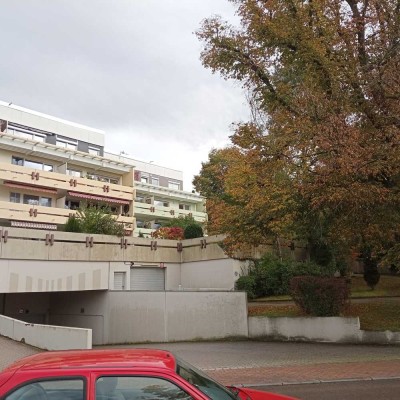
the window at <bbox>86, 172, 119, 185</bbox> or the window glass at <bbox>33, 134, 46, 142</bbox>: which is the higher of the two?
the window glass at <bbox>33, 134, 46, 142</bbox>

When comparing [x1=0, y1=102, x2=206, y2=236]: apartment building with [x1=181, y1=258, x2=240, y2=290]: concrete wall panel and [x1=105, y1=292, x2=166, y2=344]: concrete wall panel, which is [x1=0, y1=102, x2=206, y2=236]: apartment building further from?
[x1=105, y1=292, x2=166, y2=344]: concrete wall panel

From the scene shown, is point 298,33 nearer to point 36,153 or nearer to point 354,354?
point 354,354

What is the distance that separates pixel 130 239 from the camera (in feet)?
89.6

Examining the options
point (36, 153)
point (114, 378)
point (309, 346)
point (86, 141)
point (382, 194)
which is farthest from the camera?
point (86, 141)

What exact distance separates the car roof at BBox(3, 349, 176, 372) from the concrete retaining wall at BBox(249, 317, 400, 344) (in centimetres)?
1419

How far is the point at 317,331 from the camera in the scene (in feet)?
57.4

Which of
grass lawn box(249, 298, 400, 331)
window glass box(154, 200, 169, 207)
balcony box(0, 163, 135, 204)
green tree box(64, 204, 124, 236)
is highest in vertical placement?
window glass box(154, 200, 169, 207)

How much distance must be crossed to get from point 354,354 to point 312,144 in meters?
6.31

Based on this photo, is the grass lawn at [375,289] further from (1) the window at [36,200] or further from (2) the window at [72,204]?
(2) the window at [72,204]

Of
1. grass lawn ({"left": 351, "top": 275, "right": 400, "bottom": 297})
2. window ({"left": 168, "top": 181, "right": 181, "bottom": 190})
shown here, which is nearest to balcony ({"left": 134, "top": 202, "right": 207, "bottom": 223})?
window ({"left": 168, "top": 181, "right": 181, "bottom": 190})

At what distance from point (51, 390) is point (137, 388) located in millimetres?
550

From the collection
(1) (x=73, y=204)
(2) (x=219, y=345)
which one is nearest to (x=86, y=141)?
(1) (x=73, y=204)

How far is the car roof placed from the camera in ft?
10.4

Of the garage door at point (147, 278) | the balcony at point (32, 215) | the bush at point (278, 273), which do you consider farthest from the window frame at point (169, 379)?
the balcony at point (32, 215)
